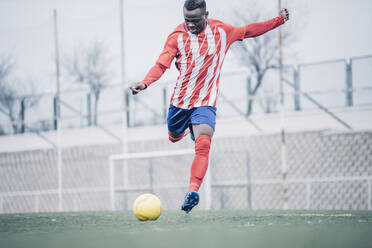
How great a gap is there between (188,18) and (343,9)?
7188 millimetres

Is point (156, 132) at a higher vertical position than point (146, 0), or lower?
lower

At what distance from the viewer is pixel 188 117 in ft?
13.4

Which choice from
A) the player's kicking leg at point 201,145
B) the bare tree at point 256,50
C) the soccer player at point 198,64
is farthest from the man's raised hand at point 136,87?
the bare tree at point 256,50

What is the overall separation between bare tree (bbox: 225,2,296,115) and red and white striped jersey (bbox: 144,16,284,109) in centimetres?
686

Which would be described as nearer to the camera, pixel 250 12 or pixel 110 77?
pixel 250 12

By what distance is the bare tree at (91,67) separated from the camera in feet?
39.2

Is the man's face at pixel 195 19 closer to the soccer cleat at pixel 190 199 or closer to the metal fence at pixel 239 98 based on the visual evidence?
the soccer cleat at pixel 190 199

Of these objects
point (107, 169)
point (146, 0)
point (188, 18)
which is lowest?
point (107, 169)

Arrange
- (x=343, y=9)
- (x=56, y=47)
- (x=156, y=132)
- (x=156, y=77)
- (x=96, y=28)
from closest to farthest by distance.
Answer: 1. (x=156, y=77)
2. (x=343, y=9)
3. (x=56, y=47)
4. (x=96, y=28)
5. (x=156, y=132)

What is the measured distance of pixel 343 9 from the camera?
1010 cm

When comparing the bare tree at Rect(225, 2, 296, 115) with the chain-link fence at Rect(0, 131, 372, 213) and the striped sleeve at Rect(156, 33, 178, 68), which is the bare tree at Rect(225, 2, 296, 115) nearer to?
the chain-link fence at Rect(0, 131, 372, 213)

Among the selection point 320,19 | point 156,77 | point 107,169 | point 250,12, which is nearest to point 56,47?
point 107,169

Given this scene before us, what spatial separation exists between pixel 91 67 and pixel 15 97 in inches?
75.3

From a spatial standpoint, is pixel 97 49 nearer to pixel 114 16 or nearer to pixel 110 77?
pixel 110 77
